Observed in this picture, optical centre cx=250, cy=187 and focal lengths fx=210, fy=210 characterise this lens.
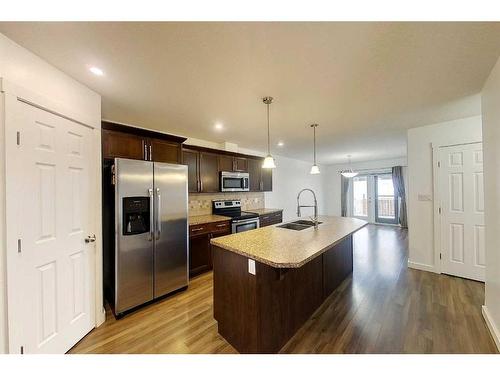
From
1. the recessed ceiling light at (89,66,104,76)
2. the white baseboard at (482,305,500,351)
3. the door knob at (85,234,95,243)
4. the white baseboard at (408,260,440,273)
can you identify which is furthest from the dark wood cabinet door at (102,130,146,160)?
the white baseboard at (408,260,440,273)

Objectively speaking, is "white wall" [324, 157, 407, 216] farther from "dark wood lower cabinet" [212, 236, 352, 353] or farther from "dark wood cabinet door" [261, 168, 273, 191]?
"dark wood lower cabinet" [212, 236, 352, 353]

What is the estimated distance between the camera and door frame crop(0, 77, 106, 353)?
53.1 inches

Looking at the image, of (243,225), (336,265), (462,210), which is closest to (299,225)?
(336,265)

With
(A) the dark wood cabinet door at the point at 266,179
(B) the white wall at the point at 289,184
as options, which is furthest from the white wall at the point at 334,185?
(A) the dark wood cabinet door at the point at 266,179

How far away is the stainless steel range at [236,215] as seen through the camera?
3804 millimetres

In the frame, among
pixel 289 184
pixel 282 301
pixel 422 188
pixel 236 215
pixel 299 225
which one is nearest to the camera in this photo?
pixel 282 301

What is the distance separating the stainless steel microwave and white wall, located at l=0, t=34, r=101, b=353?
2282 mm

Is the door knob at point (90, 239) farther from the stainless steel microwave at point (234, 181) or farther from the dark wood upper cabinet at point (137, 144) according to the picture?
the stainless steel microwave at point (234, 181)

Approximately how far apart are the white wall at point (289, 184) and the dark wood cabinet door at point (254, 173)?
784 mm

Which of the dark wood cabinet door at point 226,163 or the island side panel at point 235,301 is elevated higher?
the dark wood cabinet door at point 226,163

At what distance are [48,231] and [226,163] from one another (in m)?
2.95

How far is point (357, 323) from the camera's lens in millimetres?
2111

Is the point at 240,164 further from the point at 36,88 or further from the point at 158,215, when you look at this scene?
the point at 36,88
